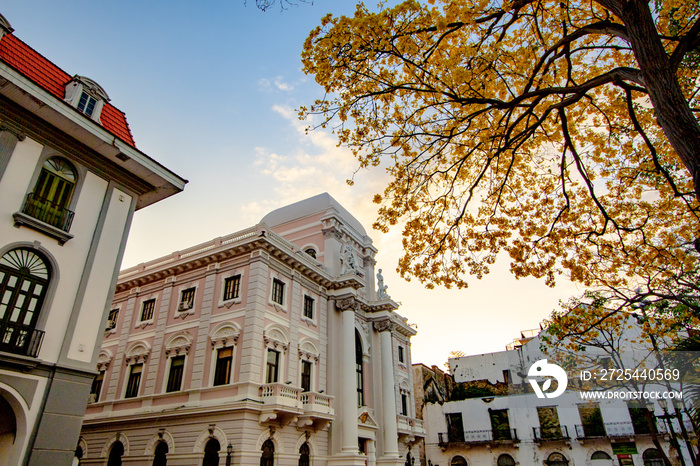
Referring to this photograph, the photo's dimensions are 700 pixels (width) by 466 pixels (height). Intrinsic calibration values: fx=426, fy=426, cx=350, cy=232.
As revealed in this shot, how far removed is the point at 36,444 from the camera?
9.38m

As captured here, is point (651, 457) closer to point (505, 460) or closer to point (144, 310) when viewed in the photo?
point (505, 460)

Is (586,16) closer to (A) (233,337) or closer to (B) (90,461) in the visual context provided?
(A) (233,337)

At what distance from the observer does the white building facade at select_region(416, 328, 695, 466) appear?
29.5 m

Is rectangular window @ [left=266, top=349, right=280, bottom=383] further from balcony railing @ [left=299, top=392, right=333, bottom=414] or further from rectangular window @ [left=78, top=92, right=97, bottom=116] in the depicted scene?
rectangular window @ [left=78, top=92, right=97, bottom=116]

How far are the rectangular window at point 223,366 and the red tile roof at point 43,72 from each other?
9.83 m

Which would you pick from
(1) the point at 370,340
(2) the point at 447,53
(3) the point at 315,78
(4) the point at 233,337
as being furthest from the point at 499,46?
(1) the point at 370,340

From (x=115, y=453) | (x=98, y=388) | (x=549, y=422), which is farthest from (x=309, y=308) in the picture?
(x=549, y=422)

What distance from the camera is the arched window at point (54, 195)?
10702 mm

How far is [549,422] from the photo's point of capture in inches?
1278

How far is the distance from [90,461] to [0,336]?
1413 centimetres

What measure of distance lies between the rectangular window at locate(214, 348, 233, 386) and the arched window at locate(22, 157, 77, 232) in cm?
958

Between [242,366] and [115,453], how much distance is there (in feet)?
26.3

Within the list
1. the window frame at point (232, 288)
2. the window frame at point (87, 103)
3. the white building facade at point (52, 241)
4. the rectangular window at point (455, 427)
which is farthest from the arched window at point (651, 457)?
the window frame at point (87, 103)

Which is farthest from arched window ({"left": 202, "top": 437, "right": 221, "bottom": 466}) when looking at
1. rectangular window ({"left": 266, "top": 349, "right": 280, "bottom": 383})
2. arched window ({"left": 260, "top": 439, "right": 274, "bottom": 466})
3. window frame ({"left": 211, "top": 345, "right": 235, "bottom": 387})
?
rectangular window ({"left": 266, "top": 349, "right": 280, "bottom": 383})
